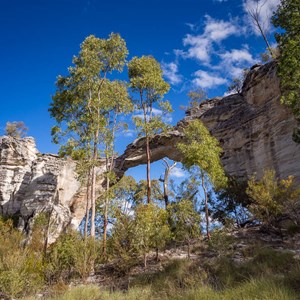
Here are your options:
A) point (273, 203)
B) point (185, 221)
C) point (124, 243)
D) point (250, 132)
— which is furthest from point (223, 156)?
point (124, 243)

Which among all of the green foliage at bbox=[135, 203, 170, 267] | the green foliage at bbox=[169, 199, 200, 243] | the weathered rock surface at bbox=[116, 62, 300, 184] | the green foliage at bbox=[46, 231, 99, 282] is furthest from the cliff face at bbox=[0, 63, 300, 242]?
the green foliage at bbox=[46, 231, 99, 282]

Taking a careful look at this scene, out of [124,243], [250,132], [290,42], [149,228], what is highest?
[250,132]

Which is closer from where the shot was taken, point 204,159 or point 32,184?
point 204,159

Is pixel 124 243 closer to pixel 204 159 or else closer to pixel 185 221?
pixel 185 221

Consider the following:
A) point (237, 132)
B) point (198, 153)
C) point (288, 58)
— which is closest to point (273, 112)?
point (237, 132)

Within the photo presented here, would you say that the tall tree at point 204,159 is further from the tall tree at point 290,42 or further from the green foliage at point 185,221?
the tall tree at point 290,42

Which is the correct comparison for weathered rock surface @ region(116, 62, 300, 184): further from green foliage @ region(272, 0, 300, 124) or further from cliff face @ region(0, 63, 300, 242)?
green foliage @ region(272, 0, 300, 124)

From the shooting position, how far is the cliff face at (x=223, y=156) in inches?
766

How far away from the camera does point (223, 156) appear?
2373cm

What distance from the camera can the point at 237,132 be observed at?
75.3ft

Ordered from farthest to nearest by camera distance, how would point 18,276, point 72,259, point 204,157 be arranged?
1. point 204,157
2. point 72,259
3. point 18,276

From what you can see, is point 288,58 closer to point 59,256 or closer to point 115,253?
point 115,253

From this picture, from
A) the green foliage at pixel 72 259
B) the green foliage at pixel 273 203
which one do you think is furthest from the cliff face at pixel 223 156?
the green foliage at pixel 72 259

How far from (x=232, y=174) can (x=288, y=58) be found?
13842mm
